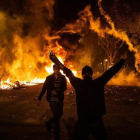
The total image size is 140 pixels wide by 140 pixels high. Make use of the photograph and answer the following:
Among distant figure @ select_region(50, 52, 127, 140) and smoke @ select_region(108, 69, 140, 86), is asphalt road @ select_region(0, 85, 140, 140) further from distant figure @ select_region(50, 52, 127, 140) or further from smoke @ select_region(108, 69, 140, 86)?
smoke @ select_region(108, 69, 140, 86)

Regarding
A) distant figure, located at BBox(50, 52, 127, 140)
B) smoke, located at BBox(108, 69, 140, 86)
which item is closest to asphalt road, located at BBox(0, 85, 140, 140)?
distant figure, located at BBox(50, 52, 127, 140)

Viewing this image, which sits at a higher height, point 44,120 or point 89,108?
point 89,108

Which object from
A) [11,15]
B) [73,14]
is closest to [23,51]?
[11,15]

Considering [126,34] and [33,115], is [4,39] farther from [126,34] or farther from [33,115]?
[33,115]

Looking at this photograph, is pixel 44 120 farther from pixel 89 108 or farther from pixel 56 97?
pixel 89 108

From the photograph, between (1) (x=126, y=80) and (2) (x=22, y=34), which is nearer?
(2) (x=22, y=34)

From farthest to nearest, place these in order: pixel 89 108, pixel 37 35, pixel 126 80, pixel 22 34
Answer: pixel 126 80 < pixel 37 35 < pixel 22 34 < pixel 89 108

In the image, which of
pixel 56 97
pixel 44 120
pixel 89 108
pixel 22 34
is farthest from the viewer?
pixel 22 34

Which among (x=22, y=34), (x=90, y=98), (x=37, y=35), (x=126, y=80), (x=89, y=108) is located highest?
(x=22, y=34)

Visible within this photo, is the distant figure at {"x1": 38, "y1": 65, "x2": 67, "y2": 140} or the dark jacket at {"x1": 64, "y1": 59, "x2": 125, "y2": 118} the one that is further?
the distant figure at {"x1": 38, "y1": 65, "x2": 67, "y2": 140}

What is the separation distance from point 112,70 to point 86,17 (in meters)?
24.5

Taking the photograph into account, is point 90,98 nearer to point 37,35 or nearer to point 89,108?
point 89,108

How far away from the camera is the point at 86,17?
27156 millimetres

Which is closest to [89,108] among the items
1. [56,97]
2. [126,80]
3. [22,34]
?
[56,97]
